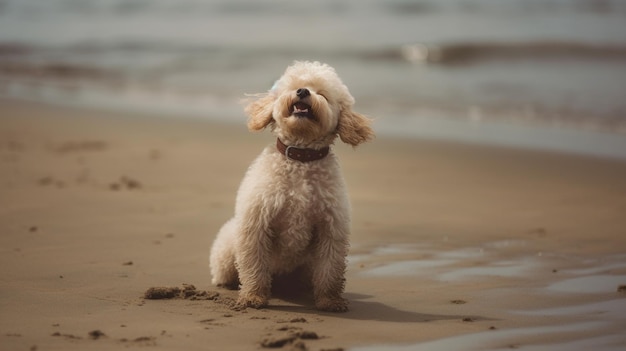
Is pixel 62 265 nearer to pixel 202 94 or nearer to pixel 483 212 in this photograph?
pixel 483 212

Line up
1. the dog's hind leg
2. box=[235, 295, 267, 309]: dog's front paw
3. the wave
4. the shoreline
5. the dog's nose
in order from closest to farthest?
the dog's nose → box=[235, 295, 267, 309]: dog's front paw → the dog's hind leg → the shoreline → the wave

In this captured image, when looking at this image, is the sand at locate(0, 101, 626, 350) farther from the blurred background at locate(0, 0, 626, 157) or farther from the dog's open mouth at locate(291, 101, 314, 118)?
the blurred background at locate(0, 0, 626, 157)

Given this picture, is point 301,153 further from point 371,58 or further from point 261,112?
point 371,58

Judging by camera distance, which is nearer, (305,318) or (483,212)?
(305,318)

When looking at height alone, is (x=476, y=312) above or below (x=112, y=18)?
below

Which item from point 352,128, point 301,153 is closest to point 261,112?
point 301,153

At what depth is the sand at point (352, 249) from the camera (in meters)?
4.76

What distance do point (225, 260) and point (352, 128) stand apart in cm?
117

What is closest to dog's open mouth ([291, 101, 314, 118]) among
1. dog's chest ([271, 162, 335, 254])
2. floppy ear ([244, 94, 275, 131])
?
floppy ear ([244, 94, 275, 131])

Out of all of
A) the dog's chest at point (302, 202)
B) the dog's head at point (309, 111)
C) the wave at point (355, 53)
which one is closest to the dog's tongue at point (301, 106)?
the dog's head at point (309, 111)

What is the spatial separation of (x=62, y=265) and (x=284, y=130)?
1.89m

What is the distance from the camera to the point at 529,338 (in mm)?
4684

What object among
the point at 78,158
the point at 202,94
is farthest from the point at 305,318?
the point at 202,94

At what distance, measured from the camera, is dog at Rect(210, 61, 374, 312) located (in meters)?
5.28
